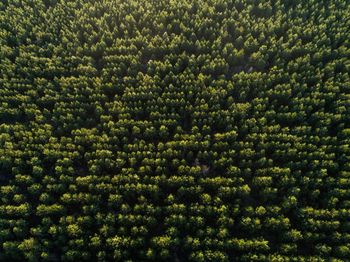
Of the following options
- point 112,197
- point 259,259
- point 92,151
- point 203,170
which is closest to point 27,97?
point 92,151

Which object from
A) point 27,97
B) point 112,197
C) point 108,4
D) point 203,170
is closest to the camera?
point 112,197

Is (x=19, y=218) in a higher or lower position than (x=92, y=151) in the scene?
lower

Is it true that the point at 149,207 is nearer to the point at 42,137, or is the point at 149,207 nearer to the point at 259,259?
the point at 259,259

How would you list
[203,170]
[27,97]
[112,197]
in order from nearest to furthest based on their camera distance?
1. [112,197]
2. [203,170]
3. [27,97]

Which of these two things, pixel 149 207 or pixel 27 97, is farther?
pixel 27 97

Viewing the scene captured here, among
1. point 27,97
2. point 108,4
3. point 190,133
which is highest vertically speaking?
point 108,4

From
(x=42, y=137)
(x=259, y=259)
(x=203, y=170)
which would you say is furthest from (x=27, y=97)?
(x=259, y=259)
